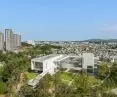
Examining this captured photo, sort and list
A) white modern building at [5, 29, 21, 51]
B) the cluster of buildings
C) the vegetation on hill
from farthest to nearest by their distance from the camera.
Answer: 1. white modern building at [5, 29, 21, 51]
2. the cluster of buildings
3. the vegetation on hill

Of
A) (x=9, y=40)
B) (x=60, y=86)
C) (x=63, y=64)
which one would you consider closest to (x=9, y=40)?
(x=9, y=40)

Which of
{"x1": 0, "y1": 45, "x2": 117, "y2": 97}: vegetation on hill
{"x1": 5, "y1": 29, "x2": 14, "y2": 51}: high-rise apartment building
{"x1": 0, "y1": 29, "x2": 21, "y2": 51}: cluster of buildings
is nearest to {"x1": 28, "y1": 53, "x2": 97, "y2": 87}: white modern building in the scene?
{"x1": 0, "y1": 45, "x2": 117, "y2": 97}: vegetation on hill

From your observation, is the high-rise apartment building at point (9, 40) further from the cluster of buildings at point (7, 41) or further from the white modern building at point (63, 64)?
the white modern building at point (63, 64)

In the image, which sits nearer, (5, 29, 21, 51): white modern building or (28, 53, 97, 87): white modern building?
(28, 53, 97, 87): white modern building

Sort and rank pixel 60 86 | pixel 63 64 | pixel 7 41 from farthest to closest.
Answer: pixel 7 41
pixel 63 64
pixel 60 86

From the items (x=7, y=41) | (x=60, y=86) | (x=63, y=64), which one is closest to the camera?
(x=60, y=86)

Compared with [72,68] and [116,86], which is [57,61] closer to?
[72,68]

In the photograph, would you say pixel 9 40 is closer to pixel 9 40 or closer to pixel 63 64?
pixel 9 40

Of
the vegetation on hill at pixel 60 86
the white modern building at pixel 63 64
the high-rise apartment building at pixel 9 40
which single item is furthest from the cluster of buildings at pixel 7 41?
the vegetation on hill at pixel 60 86

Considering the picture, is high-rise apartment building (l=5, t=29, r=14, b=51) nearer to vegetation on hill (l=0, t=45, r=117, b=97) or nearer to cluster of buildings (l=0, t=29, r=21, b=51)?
cluster of buildings (l=0, t=29, r=21, b=51)
